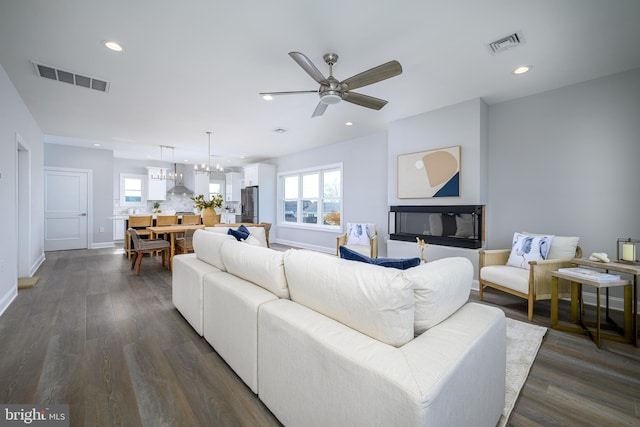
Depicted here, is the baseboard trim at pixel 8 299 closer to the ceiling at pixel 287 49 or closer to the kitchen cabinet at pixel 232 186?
the ceiling at pixel 287 49

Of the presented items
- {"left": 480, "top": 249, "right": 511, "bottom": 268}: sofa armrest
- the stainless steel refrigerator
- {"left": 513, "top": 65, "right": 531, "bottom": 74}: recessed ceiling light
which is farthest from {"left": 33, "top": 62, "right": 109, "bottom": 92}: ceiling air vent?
{"left": 480, "top": 249, "right": 511, "bottom": 268}: sofa armrest

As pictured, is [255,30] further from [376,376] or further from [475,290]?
[475,290]

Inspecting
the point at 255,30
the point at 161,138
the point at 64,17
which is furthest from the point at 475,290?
the point at 161,138

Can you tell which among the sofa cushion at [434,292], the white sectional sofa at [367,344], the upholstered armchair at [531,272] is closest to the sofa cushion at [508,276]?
the upholstered armchair at [531,272]

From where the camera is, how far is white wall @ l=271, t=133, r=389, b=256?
5.33 metres

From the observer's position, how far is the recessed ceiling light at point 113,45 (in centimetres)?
243

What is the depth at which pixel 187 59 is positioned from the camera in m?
2.71

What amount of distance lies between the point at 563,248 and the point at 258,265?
133 inches

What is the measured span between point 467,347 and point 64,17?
3.52 m

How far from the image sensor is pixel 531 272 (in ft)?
8.86

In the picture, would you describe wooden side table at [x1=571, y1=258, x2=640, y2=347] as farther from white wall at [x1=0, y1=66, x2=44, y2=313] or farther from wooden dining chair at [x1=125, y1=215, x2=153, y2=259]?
wooden dining chair at [x1=125, y1=215, x2=153, y2=259]

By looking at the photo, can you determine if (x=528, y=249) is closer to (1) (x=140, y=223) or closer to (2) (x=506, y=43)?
(2) (x=506, y=43)

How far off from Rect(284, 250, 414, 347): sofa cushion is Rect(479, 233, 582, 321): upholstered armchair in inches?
94.7

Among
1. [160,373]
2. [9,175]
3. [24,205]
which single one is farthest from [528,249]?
[24,205]
